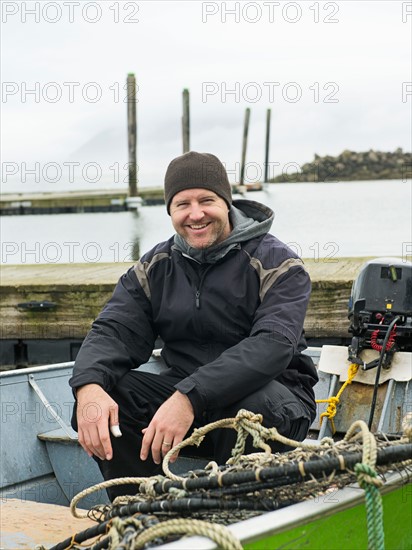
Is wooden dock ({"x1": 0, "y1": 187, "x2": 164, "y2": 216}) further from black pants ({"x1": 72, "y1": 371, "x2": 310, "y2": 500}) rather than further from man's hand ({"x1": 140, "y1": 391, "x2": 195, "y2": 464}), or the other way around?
man's hand ({"x1": 140, "y1": 391, "x2": 195, "y2": 464})

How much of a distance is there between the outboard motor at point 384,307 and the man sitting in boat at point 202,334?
3.38 ft

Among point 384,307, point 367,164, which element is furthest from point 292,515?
point 367,164

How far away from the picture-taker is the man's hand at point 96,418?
3.26 metres

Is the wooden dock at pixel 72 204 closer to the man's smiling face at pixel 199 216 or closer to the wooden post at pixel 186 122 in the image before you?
the wooden post at pixel 186 122

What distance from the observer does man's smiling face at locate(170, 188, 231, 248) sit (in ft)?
11.8

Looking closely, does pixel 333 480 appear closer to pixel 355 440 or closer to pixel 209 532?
pixel 355 440

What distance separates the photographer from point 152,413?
358cm

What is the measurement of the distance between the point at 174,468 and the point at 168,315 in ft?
2.73

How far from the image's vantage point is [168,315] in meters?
3.66

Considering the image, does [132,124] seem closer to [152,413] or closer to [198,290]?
[198,290]

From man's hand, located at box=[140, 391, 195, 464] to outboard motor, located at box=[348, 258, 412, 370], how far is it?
1.74 m

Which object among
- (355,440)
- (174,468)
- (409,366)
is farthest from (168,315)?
(409,366)

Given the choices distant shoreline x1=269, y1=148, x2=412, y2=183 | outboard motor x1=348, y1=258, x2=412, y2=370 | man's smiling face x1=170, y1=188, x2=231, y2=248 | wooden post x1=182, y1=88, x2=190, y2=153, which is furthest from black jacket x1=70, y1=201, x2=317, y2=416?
distant shoreline x1=269, y1=148, x2=412, y2=183

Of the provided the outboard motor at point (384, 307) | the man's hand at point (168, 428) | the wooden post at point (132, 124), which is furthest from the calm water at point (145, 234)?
the man's hand at point (168, 428)
